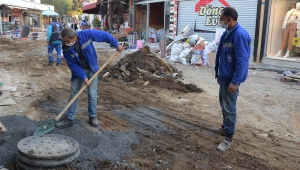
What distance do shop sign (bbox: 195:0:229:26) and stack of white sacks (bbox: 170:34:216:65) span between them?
2.39 meters

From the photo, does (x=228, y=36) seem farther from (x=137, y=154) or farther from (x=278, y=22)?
(x=278, y=22)

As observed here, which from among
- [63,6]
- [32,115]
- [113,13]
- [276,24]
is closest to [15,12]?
[113,13]

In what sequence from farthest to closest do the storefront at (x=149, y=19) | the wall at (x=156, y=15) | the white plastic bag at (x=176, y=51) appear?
the wall at (x=156, y=15) < the storefront at (x=149, y=19) < the white plastic bag at (x=176, y=51)

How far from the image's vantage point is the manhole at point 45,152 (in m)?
3.04

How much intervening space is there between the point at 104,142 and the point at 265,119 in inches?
119

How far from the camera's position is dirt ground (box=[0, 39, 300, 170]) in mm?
3617

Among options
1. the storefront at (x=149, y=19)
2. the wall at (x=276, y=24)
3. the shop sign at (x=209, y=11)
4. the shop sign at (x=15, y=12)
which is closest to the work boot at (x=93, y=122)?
the wall at (x=276, y=24)

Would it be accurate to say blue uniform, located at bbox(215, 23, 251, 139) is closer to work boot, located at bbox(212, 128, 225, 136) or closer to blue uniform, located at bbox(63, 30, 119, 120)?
work boot, located at bbox(212, 128, 225, 136)

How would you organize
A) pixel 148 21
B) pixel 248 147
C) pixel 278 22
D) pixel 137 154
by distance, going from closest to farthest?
pixel 137 154 → pixel 248 147 → pixel 278 22 → pixel 148 21

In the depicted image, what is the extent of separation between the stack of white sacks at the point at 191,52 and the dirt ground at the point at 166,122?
268 centimetres

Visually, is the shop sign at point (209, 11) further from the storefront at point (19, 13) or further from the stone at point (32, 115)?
the storefront at point (19, 13)

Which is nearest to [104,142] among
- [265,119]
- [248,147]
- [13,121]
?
[13,121]

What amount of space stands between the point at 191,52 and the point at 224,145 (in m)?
8.01

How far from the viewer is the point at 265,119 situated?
536 cm
